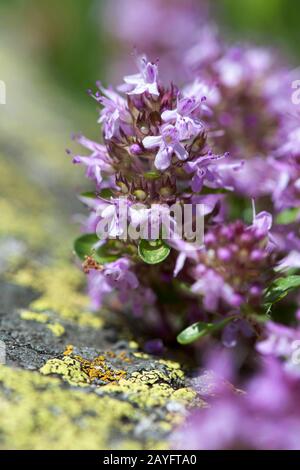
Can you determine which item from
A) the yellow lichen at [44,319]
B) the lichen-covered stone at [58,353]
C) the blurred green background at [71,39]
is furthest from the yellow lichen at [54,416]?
the blurred green background at [71,39]

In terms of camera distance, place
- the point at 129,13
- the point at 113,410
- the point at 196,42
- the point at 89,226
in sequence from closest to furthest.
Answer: the point at 113,410 < the point at 89,226 < the point at 196,42 < the point at 129,13

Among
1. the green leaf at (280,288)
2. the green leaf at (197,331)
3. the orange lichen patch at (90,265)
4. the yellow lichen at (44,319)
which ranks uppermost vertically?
the orange lichen patch at (90,265)

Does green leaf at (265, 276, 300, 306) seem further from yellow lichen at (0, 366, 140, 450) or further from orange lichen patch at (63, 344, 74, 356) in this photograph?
orange lichen patch at (63, 344, 74, 356)

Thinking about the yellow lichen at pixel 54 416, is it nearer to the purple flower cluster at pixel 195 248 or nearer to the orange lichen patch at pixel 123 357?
the purple flower cluster at pixel 195 248

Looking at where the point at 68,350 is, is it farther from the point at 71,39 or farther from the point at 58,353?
the point at 71,39

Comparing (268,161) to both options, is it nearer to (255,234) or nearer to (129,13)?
(255,234)

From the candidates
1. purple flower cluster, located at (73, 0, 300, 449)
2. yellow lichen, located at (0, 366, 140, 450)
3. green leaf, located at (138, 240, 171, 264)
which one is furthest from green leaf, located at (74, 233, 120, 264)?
yellow lichen, located at (0, 366, 140, 450)

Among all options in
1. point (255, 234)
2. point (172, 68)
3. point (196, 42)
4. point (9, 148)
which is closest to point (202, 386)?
point (255, 234)
